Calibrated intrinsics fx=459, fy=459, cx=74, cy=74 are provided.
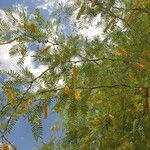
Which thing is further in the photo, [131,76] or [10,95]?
[131,76]

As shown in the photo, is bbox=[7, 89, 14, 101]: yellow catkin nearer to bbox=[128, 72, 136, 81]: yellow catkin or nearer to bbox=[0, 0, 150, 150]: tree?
bbox=[0, 0, 150, 150]: tree

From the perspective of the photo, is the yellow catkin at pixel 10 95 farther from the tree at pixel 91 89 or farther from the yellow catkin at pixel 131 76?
the yellow catkin at pixel 131 76

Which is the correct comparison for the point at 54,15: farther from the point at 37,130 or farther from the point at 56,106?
the point at 37,130

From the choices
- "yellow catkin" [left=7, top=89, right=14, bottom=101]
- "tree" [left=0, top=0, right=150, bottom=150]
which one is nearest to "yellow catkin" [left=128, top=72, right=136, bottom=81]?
"tree" [left=0, top=0, right=150, bottom=150]

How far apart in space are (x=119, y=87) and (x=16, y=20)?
1.07m

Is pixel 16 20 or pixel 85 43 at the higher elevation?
pixel 85 43

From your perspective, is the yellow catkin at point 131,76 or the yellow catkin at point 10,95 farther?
the yellow catkin at point 131,76

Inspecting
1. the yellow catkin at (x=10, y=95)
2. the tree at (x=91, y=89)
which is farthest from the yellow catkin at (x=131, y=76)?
the yellow catkin at (x=10, y=95)

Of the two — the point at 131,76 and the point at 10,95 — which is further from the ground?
the point at 131,76

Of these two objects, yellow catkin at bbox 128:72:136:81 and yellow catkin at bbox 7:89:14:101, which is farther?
yellow catkin at bbox 128:72:136:81

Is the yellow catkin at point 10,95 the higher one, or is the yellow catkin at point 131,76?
the yellow catkin at point 131,76

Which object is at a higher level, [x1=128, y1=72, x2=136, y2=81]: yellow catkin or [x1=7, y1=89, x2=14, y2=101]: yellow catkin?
[x1=128, y1=72, x2=136, y2=81]: yellow catkin

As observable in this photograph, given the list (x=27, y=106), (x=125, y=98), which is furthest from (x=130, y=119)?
(x=27, y=106)

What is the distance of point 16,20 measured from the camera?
361 centimetres
